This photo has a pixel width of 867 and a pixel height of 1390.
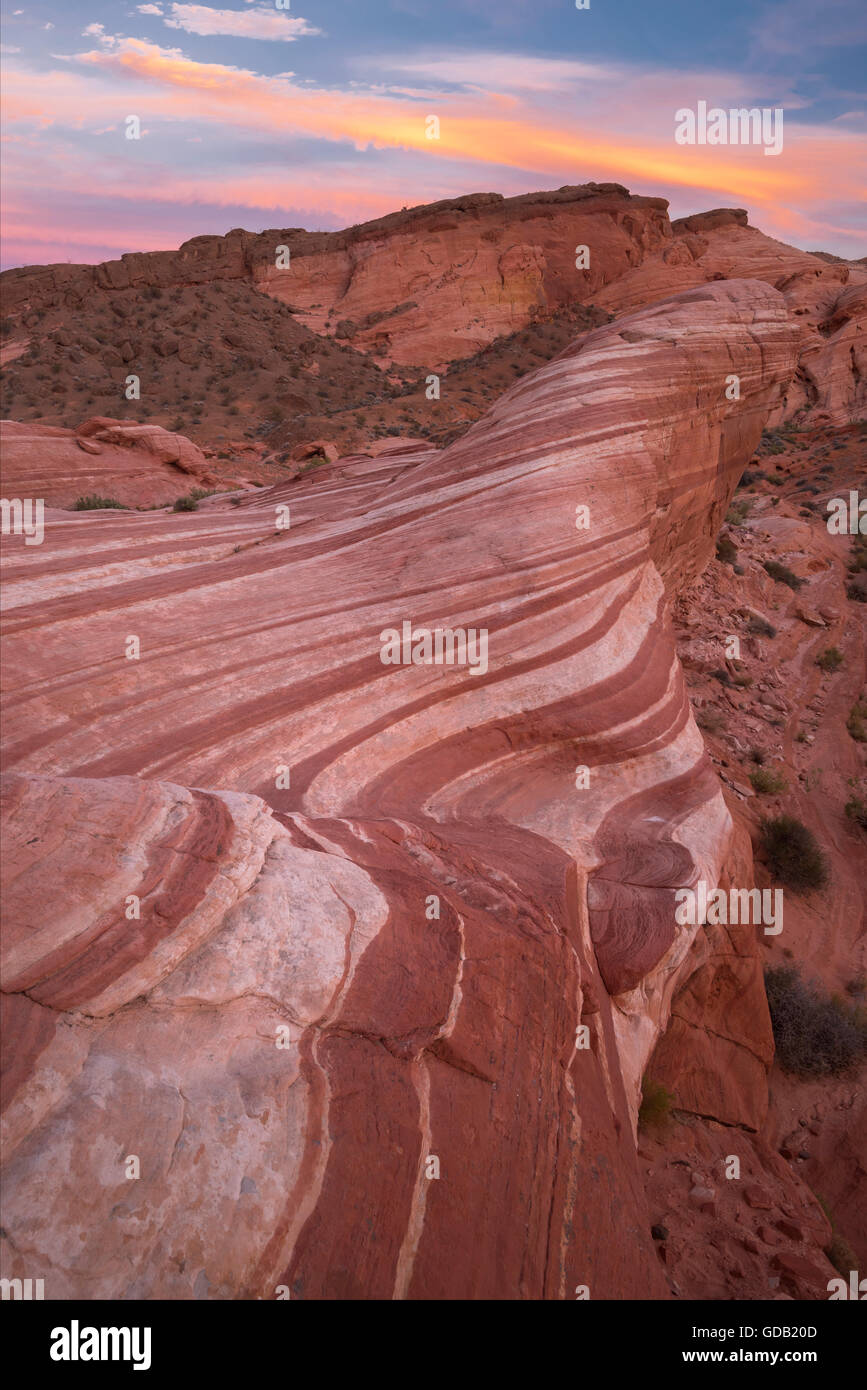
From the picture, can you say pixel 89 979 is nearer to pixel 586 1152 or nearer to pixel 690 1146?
pixel 586 1152

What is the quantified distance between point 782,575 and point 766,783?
6.56 m

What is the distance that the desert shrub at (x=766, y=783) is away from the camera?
10023mm

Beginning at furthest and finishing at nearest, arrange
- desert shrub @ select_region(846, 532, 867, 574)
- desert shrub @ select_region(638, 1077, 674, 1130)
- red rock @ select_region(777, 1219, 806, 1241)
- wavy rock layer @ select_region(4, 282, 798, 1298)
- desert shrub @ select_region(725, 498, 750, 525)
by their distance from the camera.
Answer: desert shrub @ select_region(725, 498, 750, 525) → desert shrub @ select_region(846, 532, 867, 574) → desert shrub @ select_region(638, 1077, 674, 1130) → red rock @ select_region(777, 1219, 806, 1241) → wavy rock layer @ select_region(4, 282, 798, 1298)

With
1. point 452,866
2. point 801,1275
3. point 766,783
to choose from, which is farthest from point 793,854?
point 452,866

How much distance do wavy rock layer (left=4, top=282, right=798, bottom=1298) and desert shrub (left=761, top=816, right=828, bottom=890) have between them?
248cm

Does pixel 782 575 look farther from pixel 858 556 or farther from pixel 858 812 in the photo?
pixel 858 812

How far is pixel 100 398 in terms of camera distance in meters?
33.9

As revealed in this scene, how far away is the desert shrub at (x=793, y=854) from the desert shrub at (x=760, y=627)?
14.9ft

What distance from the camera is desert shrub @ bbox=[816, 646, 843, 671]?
42.4ft

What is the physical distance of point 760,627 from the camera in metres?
13.0

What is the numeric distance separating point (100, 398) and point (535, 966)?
36.8 m

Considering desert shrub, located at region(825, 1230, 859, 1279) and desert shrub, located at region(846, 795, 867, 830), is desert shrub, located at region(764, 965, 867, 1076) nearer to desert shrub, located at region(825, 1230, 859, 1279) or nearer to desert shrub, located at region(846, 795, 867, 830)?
desert shrub, located at region(825, 1230, 859, 1279)

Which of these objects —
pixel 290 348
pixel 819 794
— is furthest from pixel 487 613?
pixel 290 348

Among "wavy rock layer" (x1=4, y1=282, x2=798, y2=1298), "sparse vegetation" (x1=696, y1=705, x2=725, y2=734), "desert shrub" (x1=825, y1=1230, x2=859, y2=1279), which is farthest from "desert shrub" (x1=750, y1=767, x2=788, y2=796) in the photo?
"desert shrub" (x1=825, y1=1230, x2=859, y2=1279)
